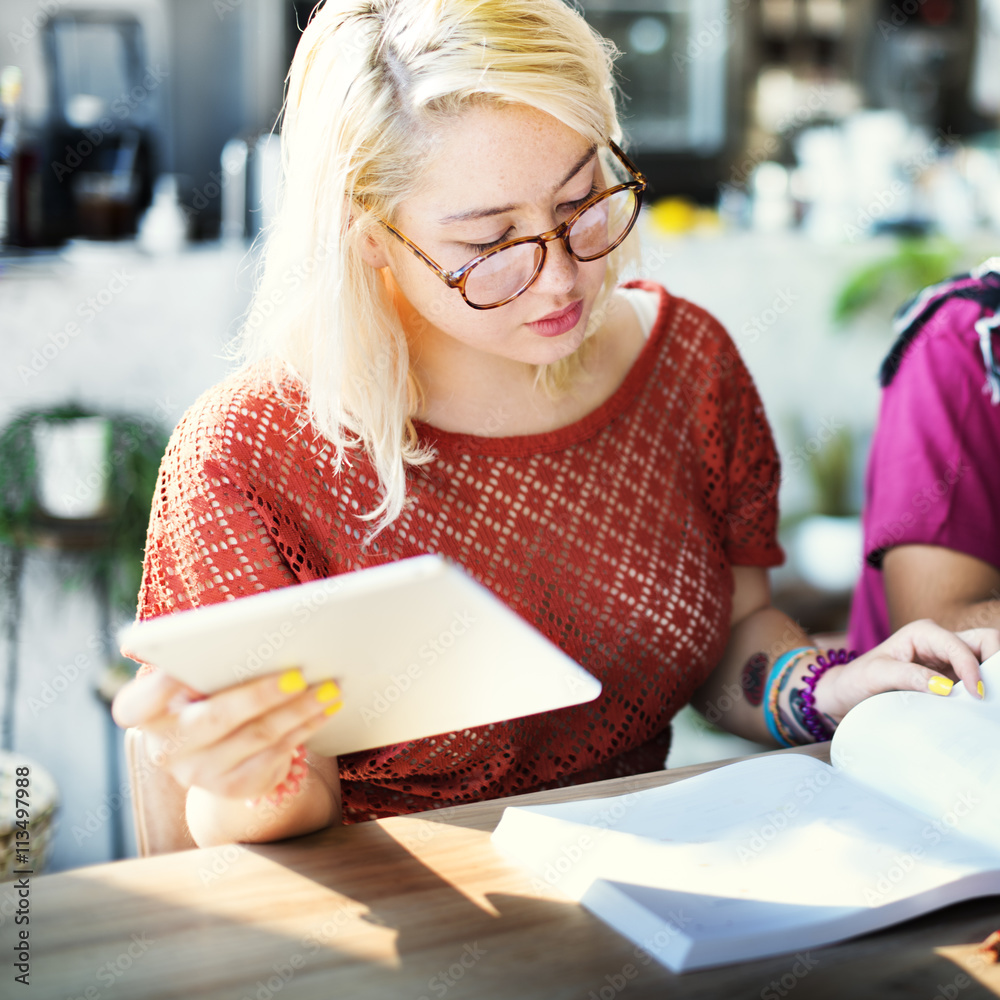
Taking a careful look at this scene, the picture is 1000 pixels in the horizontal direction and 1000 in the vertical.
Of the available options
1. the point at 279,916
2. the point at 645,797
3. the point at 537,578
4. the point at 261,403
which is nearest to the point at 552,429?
the point at 537,578

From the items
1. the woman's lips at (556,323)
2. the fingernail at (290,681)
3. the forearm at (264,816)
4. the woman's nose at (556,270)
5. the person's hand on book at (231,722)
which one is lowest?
the forearm at (264,816)

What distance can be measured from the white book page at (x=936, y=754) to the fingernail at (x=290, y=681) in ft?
1.40

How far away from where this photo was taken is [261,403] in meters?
1.05

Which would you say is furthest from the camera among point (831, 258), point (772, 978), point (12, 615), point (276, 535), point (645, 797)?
point (831, 258)

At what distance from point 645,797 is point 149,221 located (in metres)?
2.02

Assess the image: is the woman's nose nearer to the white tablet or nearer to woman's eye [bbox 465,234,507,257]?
woman's eye [bbox 465,234,507,257]

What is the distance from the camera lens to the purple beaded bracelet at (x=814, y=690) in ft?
3.57

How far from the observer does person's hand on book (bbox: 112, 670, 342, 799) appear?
699mm

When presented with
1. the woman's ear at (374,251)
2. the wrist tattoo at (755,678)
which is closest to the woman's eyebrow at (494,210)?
the woman's ear at (374,251)

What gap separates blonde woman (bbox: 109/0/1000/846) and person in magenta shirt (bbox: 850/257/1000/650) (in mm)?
157

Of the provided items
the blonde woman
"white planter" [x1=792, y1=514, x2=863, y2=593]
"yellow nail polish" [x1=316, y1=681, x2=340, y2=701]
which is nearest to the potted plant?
the blonde woman

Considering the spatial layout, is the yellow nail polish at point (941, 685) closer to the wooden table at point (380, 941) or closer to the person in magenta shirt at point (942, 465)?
the wooden table at point (380, 941)

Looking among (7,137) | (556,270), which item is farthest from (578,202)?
(7,137)

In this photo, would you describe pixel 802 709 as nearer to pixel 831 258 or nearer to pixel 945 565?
pixel 945 565
